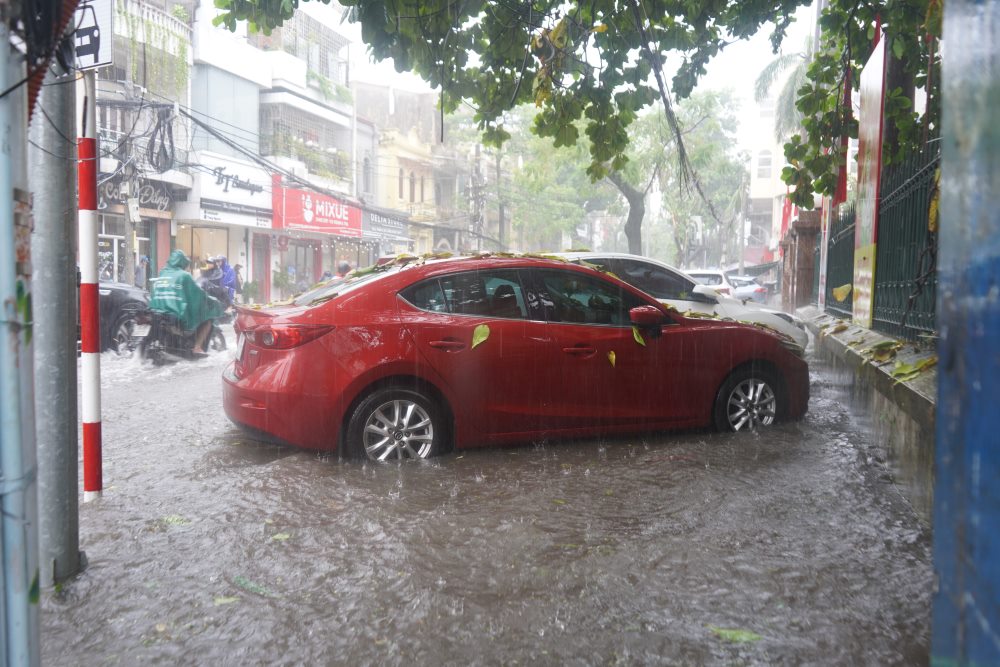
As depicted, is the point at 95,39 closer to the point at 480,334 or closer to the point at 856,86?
the point at 480,334

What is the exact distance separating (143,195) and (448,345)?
21.6 metres

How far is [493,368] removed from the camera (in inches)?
228

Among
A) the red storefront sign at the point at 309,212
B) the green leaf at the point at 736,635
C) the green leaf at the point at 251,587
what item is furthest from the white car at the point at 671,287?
the red storefront sign at the point at 309,212

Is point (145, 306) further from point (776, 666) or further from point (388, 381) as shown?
point (776, 666)

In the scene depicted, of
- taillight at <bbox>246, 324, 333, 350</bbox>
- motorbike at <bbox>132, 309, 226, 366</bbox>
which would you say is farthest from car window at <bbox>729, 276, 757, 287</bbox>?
taillight at <bbox>246, 324, 333, 350</bbox>

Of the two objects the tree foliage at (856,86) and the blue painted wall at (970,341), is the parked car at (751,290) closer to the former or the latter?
the tree foliage at (856,86)

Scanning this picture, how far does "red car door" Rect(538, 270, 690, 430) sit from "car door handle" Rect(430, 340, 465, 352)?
0.69m

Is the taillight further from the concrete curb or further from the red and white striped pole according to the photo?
the concrete curb

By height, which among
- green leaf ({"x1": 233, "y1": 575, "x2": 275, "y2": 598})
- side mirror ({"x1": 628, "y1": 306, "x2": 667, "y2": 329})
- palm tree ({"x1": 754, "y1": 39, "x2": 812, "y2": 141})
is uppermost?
palm tree ({"x1": 754, "y1": 39, "x2": 812, "y2": 141})

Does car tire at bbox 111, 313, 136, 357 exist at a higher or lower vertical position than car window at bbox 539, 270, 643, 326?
lower

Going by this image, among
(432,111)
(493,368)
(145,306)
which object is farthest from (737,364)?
(432,111)

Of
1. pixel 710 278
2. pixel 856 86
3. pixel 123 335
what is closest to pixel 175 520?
pixel 856 86

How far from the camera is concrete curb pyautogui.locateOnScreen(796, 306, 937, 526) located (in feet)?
13.9

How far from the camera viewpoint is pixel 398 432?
5.62m
